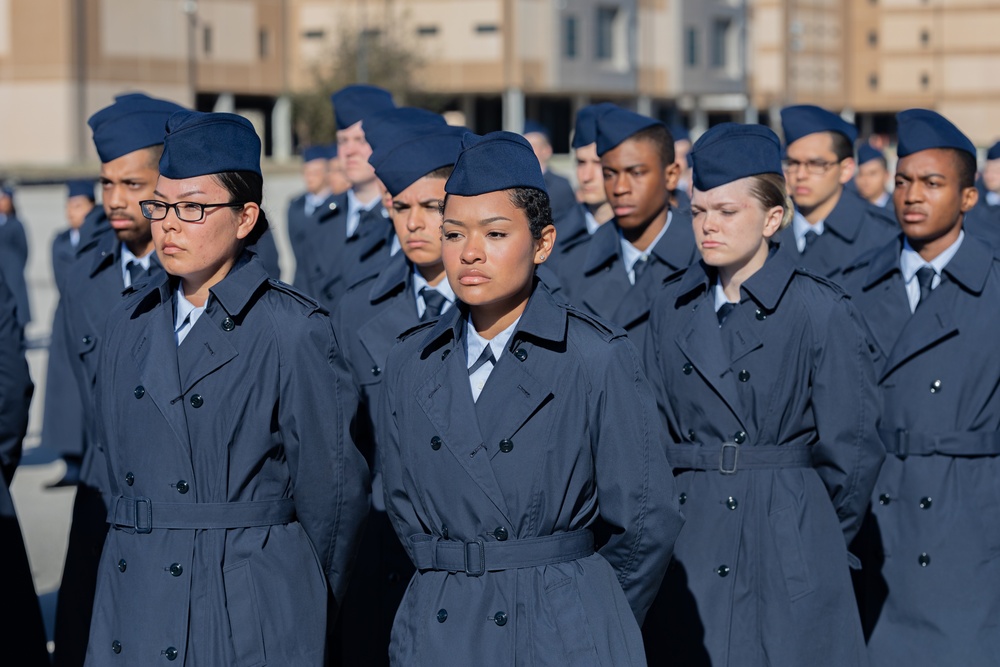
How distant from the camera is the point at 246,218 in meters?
4.54

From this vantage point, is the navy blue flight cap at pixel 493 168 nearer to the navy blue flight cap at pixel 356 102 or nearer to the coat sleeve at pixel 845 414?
the coat sleeve at pixel 845 414

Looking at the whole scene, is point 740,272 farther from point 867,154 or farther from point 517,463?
point 867,154

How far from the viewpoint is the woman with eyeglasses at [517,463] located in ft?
12.9

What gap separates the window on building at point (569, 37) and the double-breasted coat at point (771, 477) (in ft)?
171

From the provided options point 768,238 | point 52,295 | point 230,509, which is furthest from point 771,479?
point 52,295

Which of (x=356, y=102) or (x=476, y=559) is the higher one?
(x=356, y=102)

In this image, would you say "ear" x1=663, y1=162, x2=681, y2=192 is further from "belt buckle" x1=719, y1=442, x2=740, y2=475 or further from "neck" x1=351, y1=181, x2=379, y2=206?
Result: "neck" x1=351, y1=181, x2=379, y2=206

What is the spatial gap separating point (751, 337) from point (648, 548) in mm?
1389

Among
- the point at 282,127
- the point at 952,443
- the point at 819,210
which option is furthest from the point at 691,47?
the point at 952,443

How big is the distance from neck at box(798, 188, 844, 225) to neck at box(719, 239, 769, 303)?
3.25 m

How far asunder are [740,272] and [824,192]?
11.0 feet

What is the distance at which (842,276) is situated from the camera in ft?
23.1

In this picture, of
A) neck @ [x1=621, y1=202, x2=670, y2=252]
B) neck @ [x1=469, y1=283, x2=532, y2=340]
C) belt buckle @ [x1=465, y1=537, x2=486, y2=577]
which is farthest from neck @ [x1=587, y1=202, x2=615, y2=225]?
belt buckle @ [x1=465, y1=537, x2=486, y2=577]

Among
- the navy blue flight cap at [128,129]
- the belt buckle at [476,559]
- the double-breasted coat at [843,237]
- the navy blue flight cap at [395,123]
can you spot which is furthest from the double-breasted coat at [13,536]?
the double-breasted coat at [843,237]
